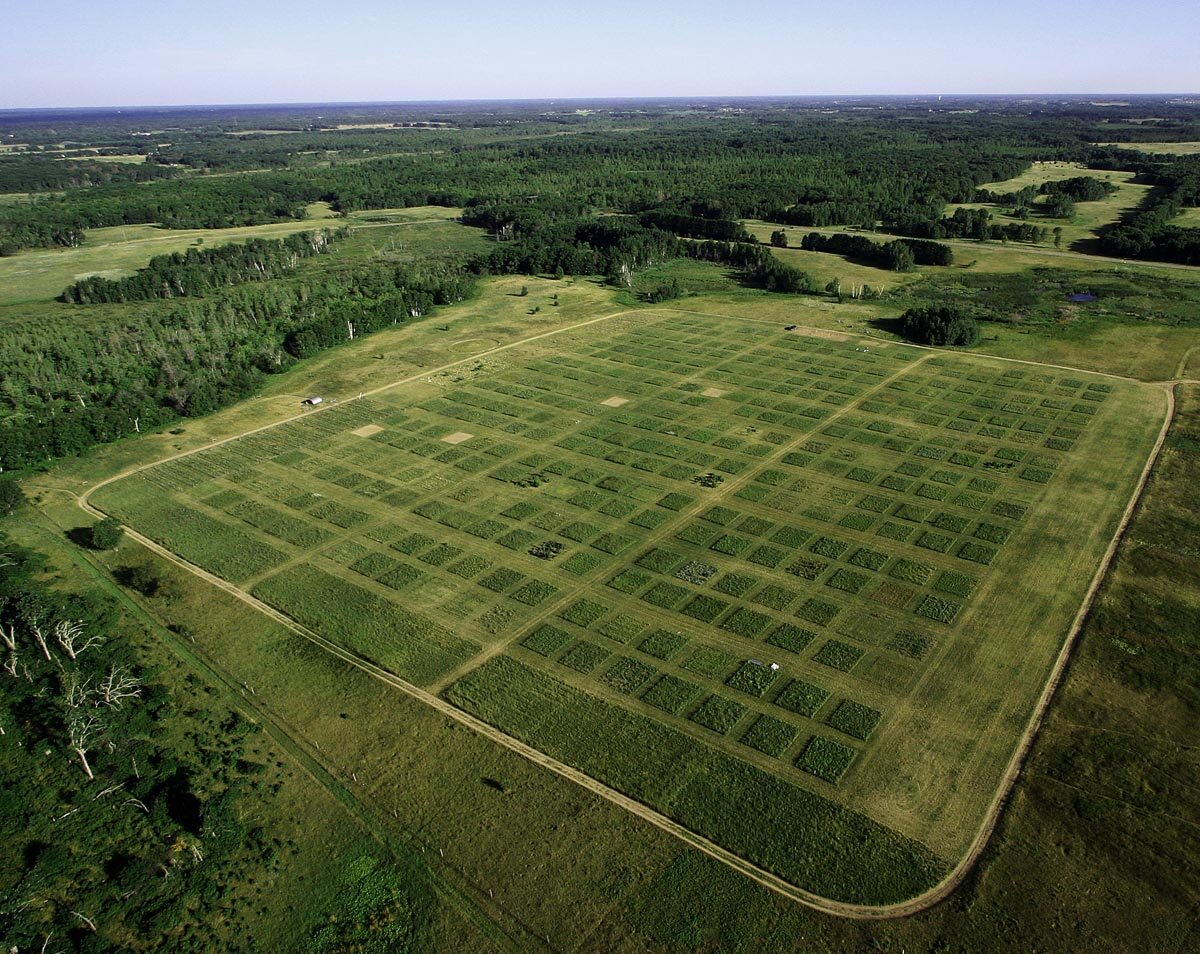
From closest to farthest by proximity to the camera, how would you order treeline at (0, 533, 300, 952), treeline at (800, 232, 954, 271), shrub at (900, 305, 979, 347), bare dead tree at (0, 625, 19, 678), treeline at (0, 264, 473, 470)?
treeline at (0, 533, 300, 952)
bare dead tree at (0, 625, 19, 678)
treeline at (0, 264, 473, 470)
shrub at (900, 305, 979, 347)
treeline at (800, 232, 954, 271)

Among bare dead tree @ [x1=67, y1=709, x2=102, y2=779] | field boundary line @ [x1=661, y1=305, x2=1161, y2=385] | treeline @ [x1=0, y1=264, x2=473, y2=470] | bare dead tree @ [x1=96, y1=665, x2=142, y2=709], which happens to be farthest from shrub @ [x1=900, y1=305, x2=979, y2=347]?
bare dead tree @ [x1=67, y1=709, x2=102, y2=779]

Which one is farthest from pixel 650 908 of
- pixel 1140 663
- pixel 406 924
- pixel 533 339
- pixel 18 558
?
pixel 533 339

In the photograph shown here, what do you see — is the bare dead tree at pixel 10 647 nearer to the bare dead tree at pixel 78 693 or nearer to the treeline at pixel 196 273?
the bare dead tree at pixel 78 693

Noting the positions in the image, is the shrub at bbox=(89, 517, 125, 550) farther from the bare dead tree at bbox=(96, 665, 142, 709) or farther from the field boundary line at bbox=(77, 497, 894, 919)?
the bare dead tree at bbox=(96, 665, 142, 709)

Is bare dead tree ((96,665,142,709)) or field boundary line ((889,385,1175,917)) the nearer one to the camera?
field boundary line ((889,385,1175,917))

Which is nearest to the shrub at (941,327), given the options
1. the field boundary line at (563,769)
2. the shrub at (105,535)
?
the field boundary line at (563,769)
